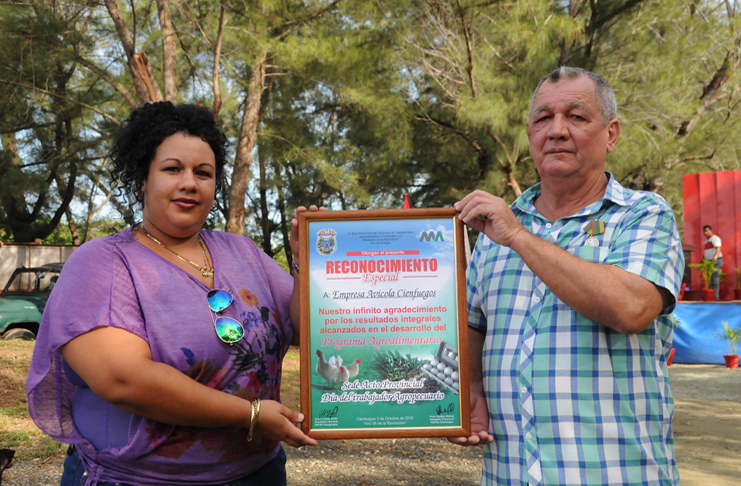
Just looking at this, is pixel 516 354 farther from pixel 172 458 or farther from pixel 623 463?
pixel 172 458

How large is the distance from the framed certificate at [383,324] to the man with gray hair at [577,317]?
0.14 m

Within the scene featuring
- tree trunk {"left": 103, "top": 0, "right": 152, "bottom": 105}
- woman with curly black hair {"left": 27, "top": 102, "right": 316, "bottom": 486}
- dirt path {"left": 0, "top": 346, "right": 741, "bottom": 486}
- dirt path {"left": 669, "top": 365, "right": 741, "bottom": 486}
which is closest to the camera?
woman with curly black hair {"left": 27, "top": 102, "right": 316, "bottom": 486}

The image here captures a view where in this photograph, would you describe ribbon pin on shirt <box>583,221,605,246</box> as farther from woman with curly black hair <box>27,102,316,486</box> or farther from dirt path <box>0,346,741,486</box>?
dirt path <box>0,346,741,486</box>

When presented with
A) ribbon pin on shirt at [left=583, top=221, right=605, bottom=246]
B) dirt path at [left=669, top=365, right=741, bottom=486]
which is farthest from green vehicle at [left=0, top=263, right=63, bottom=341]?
ribbon pin on shirt at [left=583, top=221, right=605, bottom=246]

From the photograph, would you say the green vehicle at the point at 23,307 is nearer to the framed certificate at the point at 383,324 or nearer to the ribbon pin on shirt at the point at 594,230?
the framed certificate at the point at 383,324

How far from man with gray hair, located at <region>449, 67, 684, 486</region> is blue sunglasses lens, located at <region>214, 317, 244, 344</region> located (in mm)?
821

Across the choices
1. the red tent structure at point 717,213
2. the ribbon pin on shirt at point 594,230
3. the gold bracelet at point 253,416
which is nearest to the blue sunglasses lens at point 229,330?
the gold bracelet at point 253,416

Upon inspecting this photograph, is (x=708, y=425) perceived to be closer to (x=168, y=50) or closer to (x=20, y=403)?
(x=20, y=403)

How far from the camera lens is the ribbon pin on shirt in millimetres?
1899

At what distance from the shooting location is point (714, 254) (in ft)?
41.8

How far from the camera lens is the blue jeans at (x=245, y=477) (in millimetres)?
1808

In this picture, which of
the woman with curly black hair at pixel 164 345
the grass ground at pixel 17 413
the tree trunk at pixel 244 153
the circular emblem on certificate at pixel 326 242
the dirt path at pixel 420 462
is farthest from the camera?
the tree trunk at pixel 244 153

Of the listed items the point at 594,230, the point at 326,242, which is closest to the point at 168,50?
the point at 326,242

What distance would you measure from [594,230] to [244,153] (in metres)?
10.0
